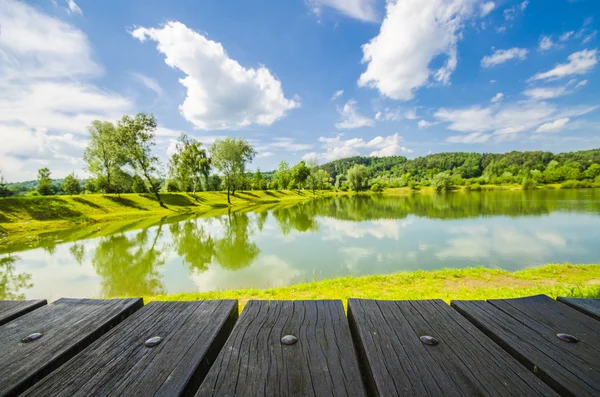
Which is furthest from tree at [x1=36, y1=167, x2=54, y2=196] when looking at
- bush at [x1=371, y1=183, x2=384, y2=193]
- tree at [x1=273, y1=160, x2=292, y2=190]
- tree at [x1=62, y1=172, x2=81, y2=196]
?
bush at [x1=371, y1=183, x2=384, y2=193]

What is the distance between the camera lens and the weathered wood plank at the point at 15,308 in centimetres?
149

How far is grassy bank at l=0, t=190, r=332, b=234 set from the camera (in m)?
26.1

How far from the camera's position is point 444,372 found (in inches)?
41.6

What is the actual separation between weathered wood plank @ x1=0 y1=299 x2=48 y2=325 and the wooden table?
0.03 feet

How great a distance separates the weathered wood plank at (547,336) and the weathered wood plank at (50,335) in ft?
7.14

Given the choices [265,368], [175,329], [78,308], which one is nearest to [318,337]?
[265,368]

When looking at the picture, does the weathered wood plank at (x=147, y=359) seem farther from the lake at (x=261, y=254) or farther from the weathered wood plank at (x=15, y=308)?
the lake at (x=261, y=254)

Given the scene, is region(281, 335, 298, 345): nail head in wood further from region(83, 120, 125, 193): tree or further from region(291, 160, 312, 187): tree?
region(291, 160, 312, 187): tree

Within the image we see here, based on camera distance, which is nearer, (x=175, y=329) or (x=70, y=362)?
(x=70, y=362)

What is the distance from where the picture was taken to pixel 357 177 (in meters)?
93.3

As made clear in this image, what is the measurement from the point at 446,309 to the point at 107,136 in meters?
49.2

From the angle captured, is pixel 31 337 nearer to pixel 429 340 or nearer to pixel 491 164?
pixel 429 340

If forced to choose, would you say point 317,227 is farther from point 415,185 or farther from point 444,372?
point 415,185

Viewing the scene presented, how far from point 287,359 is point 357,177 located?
95255mm
